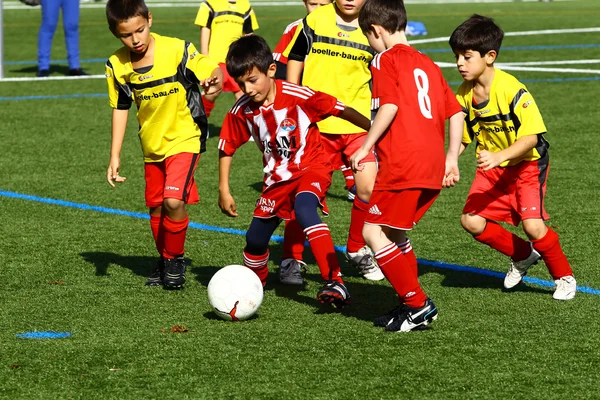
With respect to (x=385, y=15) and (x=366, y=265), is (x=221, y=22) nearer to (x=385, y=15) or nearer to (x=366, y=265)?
(x=366, y=265)

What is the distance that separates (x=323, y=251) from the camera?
231 inches

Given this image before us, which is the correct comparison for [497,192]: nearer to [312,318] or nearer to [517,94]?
[517,94]

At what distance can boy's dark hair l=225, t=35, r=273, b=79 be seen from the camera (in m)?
5.90

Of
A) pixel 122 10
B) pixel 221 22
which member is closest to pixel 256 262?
pixel 122 10

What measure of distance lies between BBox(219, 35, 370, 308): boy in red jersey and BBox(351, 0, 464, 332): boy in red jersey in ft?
1.62

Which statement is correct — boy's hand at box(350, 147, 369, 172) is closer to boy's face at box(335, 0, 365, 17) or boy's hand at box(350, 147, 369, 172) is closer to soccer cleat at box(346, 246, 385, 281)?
soccer cleat at box(346, 246, 385, 281)

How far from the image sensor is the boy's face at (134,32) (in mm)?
6258

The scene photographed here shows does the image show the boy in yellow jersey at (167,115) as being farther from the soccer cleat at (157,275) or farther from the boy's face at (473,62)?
the boy's face at (473,62)

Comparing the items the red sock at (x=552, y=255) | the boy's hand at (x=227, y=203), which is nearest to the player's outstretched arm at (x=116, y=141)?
the boy's hand at (x=227, y=203)

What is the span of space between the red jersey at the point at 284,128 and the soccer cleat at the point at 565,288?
5.12ft

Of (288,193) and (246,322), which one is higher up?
(288,193)

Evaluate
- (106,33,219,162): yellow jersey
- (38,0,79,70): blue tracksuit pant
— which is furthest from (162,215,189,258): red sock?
(38,0,79,70): blue tracksuit pant

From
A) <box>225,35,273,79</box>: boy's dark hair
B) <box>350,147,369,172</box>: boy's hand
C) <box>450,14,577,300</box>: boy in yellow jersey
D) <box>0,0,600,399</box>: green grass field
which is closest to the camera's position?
<box>0,0,600,399</box>: green grass field

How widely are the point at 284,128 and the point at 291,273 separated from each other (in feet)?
3.64
